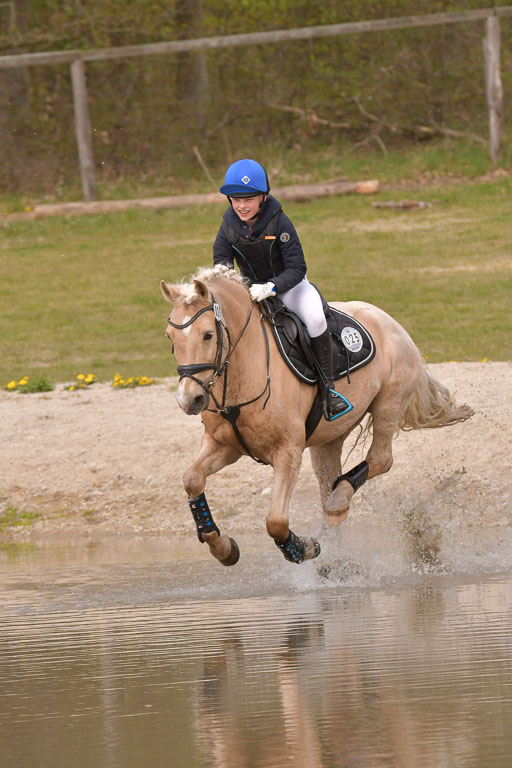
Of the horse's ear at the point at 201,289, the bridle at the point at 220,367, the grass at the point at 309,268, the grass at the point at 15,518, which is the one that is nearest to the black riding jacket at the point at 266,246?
the bridle at the point at 220,367

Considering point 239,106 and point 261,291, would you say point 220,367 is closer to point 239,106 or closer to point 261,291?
point 261,291

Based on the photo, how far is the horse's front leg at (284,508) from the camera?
7629 millimetres

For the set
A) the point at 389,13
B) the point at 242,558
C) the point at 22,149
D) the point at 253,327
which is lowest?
the point at 242,558

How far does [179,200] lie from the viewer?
21.6 meters

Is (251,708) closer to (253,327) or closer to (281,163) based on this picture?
(253,327)

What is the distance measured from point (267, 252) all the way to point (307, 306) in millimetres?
470

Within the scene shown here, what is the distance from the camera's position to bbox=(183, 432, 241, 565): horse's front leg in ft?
25.4

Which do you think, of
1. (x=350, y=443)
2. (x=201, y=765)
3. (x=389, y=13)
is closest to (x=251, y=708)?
(x=201, y=765)

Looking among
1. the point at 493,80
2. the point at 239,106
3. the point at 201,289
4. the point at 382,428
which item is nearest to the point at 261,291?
the point at 201,289

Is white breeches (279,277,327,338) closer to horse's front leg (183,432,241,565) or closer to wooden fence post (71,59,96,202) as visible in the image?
horse's front leg (183,432,241,565)

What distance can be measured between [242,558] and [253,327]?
2063 millimetres

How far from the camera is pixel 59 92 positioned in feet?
69.5

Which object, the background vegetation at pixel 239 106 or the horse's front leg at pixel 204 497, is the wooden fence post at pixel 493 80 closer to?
the background vegetation at pixel 239 106

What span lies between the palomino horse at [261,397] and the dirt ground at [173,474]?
3.06 feet
